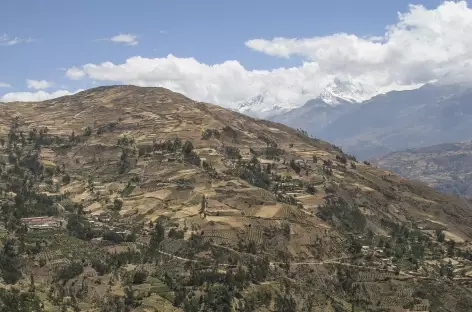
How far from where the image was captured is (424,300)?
99438mm

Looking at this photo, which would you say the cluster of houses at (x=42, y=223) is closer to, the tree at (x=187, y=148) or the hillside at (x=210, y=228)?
the hillside at (x=210, y=228)

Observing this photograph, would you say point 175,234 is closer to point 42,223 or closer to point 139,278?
point 139,278

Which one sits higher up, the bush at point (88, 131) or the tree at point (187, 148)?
the bush at point (88, 131)

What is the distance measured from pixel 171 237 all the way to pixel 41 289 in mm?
32744

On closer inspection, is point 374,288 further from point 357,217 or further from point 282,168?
point 282,168

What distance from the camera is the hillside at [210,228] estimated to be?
3440 inches

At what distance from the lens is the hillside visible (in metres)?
87.4

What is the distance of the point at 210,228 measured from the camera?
373 feet

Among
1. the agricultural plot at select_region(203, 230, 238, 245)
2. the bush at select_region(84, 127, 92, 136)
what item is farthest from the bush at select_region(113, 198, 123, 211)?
the bush at select_region(84, 127, 92, 136)

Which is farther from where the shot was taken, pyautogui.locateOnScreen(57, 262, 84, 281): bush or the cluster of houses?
the cluster of houses

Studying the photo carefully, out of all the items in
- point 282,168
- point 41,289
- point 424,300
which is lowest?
point 424,300

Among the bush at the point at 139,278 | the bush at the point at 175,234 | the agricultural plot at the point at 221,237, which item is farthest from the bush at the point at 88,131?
the bush at the point at 139,278

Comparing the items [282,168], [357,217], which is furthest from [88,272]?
[282,168]

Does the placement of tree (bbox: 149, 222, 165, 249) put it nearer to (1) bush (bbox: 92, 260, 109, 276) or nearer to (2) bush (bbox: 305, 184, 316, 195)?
(1) bush (bbox: 92, 260, 109, 276)
